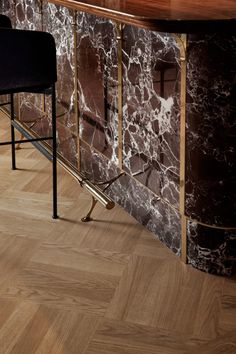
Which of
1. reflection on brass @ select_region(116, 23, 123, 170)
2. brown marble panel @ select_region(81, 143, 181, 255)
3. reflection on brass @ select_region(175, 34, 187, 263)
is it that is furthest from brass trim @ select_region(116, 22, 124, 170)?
reflection on brass @ select_region(175, 34, 187, 263)

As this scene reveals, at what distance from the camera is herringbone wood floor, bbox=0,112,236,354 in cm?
193

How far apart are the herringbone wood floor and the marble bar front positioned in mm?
139

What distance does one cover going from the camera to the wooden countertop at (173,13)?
1903mm

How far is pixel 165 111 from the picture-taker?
2.31 m

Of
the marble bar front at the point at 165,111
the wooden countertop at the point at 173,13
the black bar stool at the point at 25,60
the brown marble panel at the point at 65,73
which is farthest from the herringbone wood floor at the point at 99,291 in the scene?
the wooden countertop at the point at 173,13

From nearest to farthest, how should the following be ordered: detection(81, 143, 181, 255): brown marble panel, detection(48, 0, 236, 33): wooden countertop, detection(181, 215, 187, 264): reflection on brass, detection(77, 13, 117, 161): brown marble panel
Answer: detection(48, 0, 236, 33): wooden countertop, detection(181, 215, 187, 264): reflection on brass, detection(81, 143, 181, 255): brown marble panel, detection(77, 13, 117, 161): brown marble panel

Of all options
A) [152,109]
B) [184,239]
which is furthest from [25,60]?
[184,239]

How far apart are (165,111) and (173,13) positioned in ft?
1.38

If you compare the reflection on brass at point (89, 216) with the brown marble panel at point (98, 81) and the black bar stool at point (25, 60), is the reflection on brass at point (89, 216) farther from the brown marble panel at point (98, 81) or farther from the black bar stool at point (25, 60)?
the black bar stool at point (25, 60)

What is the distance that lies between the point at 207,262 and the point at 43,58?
109 cm

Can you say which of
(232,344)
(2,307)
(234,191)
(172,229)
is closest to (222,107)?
(234,191)

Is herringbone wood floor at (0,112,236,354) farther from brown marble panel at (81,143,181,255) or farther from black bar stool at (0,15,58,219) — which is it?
black bar stool at (0,15,58,219)

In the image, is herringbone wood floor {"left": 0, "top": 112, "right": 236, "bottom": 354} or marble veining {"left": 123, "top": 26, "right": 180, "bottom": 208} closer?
herringbone wood floor {"left": 0, "top": 112, "right": 236, "bottom": 354}

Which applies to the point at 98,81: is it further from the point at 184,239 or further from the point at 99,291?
the point at 99,291
